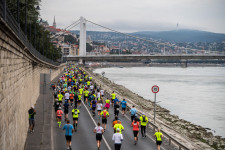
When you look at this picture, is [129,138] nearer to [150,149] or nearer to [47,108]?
[150,149]

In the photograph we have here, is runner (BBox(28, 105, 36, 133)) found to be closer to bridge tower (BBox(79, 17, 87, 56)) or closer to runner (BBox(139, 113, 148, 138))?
runner (BBox(139, 113, 148, 138))

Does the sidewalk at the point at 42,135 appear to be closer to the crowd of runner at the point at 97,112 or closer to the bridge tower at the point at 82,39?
the crowd of runner at the point at 97,112

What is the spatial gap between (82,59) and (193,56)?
41.7 meters

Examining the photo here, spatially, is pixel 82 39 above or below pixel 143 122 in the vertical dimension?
above

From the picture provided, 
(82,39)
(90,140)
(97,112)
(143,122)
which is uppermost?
(82,39)

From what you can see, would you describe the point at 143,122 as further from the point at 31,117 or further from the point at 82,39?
the point at 82,39

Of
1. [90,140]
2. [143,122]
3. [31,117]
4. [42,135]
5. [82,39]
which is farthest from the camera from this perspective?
[82,39]

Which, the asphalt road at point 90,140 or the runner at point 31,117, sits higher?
the runner at point 31,117

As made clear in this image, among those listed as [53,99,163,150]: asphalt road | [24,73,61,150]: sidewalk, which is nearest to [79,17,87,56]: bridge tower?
[24,73,61,150]: sidewalk

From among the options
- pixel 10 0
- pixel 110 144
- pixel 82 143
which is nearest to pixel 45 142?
pixel 82 143

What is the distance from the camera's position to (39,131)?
1616 cm

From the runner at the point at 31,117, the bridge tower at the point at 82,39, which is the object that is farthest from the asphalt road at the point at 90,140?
the bridge tower at the point at 82,39

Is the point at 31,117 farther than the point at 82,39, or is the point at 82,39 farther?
the point at 82,39

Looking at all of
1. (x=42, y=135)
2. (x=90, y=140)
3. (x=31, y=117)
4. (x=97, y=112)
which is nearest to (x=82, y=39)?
(x=97, y=112)
